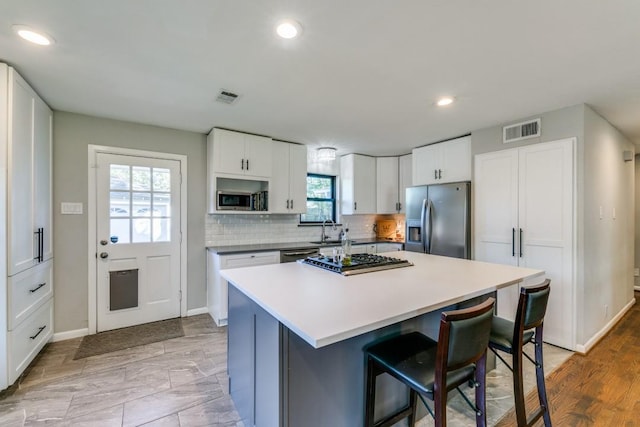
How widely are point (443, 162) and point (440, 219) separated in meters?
0.81

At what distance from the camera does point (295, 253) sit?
391 centimetres

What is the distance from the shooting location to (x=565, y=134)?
9.33ft

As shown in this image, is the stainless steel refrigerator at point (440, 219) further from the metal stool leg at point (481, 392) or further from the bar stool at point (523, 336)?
the metal stool leg at point (481, 392)

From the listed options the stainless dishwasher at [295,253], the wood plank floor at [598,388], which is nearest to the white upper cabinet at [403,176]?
the stainless dishwasher at [295,253]

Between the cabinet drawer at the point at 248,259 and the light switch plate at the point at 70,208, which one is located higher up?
the light switch plate at the point at 70,208

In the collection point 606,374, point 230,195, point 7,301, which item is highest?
point 230,195

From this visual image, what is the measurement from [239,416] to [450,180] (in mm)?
3557

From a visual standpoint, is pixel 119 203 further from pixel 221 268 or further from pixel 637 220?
A: pixel 637 220

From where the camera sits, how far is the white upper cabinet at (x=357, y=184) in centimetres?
494

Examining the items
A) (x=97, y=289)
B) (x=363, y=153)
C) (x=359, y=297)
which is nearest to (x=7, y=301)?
(x=97, y=289)

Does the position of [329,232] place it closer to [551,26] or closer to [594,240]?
[594,240]

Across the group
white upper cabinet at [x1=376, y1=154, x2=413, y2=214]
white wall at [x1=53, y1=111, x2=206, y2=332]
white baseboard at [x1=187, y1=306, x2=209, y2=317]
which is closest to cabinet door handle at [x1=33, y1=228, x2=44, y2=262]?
white wall at [x1=53, y1=111, x2=206, y2=332]

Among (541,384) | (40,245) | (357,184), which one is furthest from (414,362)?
(357,184)

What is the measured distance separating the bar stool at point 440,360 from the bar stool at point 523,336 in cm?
38
